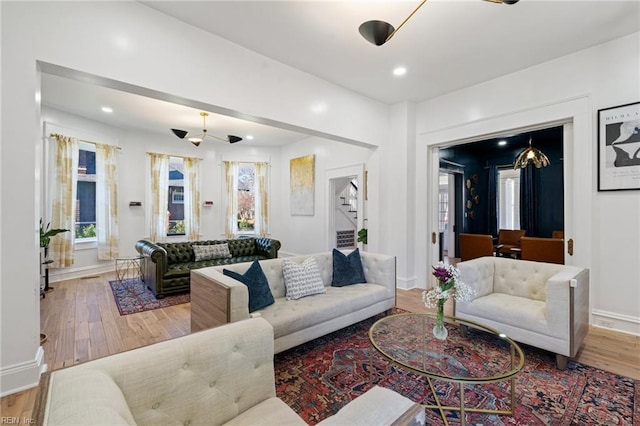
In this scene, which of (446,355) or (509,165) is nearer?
(446,355)

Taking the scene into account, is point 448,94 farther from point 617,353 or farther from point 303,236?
point 303,236

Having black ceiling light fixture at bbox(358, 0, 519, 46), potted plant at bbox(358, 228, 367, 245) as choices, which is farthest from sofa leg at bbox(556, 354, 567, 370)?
potted plant at bbox(358, 228, 367, 245)

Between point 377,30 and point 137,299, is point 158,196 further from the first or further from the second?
point 377,30

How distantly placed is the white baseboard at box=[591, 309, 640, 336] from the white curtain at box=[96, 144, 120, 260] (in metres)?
7.82

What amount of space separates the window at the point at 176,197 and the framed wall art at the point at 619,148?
298 inches

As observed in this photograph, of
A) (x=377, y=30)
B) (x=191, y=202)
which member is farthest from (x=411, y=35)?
(x=191, y=202)

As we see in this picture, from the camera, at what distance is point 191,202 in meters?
7.01

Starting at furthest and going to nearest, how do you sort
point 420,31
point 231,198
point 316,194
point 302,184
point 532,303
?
1. point 231,198
2. point 302,184
3. point 316,194
4. point 420,31
5. point 532,303

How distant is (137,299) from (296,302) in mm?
2873

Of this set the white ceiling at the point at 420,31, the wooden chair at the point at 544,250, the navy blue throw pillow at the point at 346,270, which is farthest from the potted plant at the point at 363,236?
the wooden chair at the point at 544,250

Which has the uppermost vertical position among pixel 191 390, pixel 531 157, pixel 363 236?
pixel 531 157

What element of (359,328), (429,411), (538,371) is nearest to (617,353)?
(538,371)

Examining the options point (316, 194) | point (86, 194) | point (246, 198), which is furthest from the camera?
point (246, 198)

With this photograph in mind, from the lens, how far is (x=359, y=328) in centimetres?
319
